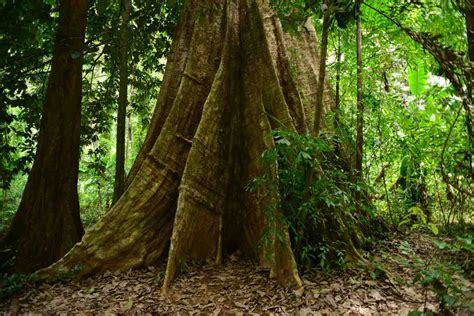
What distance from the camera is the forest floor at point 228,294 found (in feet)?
10.7

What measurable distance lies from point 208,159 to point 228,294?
1.47m

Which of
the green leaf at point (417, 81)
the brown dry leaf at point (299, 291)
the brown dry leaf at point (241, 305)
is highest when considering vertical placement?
the green leaf at point (417, 81)

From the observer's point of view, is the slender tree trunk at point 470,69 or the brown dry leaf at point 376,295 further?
the brown dry leaf at point 376,295

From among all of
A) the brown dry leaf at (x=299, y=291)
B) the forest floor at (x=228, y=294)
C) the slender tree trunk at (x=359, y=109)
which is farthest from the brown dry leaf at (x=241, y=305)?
the slender tree trunk at (x=359, y=109)

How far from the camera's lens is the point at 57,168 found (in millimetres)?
4504

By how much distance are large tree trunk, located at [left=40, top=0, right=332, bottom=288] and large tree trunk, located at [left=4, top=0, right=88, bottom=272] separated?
0.50 metres

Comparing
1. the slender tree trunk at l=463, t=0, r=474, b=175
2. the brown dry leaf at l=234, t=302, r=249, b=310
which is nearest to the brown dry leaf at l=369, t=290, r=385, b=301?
the brown dry leaf at l=234, t=302, r=249, b=310

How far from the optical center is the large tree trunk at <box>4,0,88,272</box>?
4.41 meters

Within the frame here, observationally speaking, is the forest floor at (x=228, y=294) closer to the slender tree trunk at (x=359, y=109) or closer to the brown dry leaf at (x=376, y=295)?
the brown dry leaf at (x=376, y=295)

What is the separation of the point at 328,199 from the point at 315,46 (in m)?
2.82

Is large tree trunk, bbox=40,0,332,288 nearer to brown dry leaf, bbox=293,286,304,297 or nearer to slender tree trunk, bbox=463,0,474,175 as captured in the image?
brown dry leaf, bbox=293,286,304,297

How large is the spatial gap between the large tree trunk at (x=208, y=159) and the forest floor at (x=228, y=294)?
0.67 ft

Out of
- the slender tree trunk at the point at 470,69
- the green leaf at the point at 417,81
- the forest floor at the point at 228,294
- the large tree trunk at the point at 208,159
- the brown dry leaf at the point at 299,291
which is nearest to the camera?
the slender tree trunk at the point at 470,69

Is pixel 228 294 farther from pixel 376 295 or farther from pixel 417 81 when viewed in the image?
pixel 417 81
